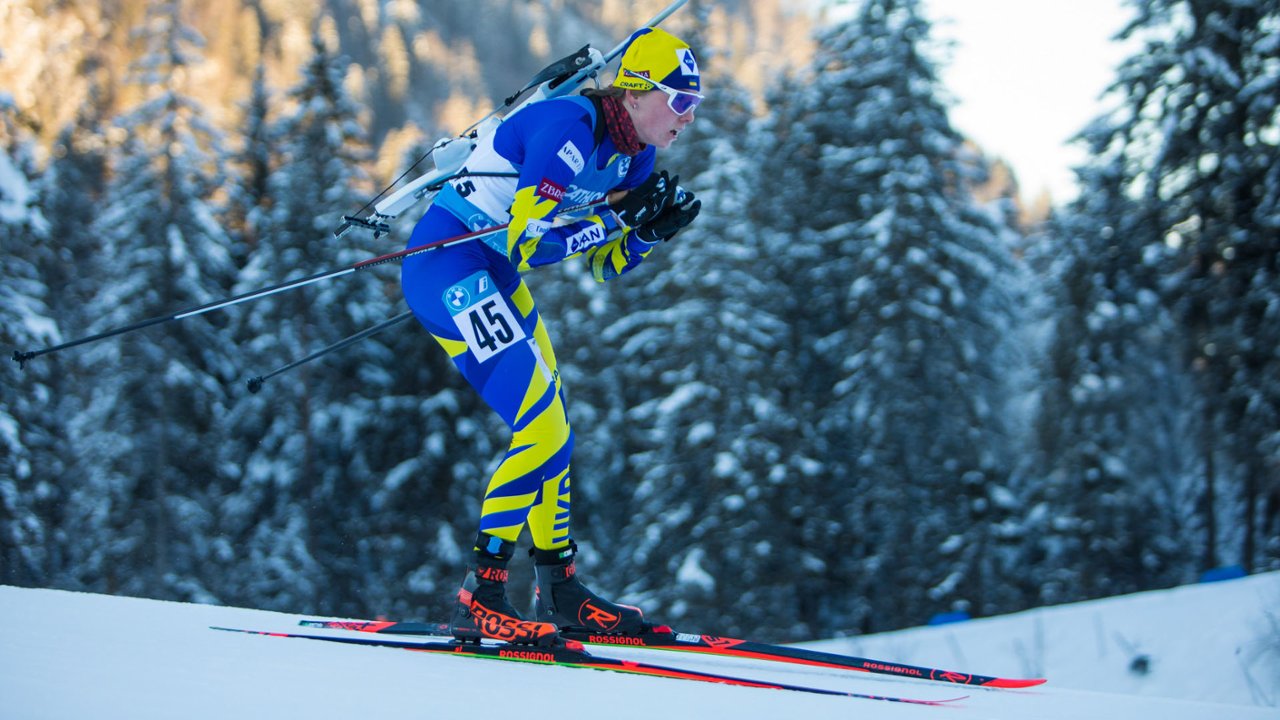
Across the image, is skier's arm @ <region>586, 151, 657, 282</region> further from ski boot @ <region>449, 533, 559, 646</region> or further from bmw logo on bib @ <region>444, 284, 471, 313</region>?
ski boot @ <region>449, 533, 559, 646</region>

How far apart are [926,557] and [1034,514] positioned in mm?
2570

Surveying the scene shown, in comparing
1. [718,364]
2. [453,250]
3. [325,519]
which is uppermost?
[718,364]

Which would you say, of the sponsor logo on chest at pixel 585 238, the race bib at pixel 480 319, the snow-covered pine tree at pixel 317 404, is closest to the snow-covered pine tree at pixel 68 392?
the snow-covered pine tree at pixel 317 404

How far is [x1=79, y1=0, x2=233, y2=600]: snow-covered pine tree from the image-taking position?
19.7m

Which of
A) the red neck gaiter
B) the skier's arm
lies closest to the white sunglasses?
the red neck gaiter

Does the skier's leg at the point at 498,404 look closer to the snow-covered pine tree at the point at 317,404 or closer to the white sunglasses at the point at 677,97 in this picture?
the white sunglasses at the point at 677,97

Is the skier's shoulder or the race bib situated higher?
the skier's shoulder

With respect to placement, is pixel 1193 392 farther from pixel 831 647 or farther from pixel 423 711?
pixel 423 711

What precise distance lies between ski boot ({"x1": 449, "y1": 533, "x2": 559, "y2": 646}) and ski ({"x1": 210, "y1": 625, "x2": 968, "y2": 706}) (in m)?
0.05

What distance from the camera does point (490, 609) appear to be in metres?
4.45

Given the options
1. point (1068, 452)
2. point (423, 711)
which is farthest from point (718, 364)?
point (423, 711)

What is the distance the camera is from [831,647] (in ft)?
30.4

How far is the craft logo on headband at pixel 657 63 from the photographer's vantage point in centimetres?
444

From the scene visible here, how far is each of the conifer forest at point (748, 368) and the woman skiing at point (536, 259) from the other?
14088 millimetres
